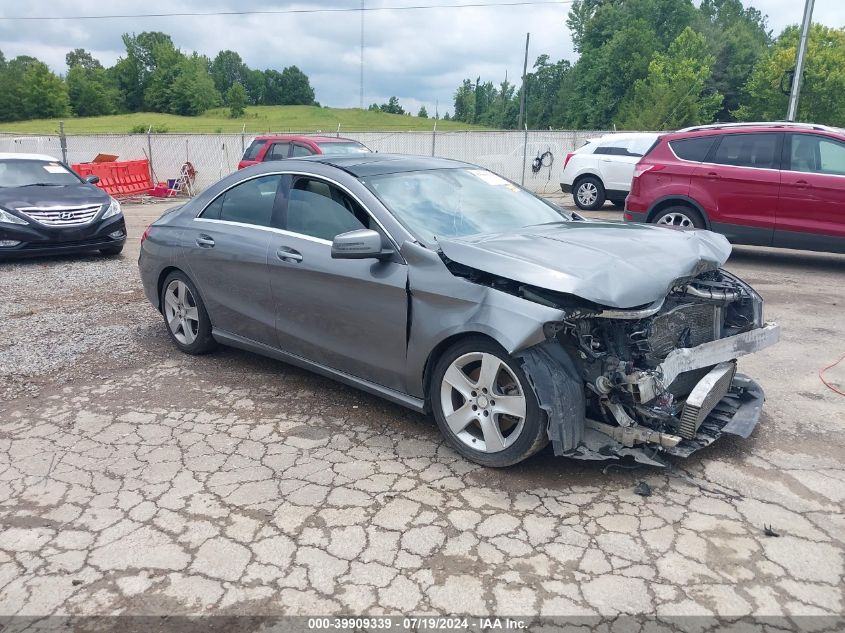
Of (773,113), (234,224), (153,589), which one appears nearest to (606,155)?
(234,224)

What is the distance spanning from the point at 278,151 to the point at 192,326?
10041mm

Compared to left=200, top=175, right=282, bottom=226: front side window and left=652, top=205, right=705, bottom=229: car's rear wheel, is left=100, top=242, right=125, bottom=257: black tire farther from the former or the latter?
left=652, top=205, right=705, bottom=229: car's rear wheel

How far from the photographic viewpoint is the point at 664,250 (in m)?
3.76

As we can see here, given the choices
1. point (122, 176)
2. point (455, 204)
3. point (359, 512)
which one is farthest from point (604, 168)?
point (122, 176)

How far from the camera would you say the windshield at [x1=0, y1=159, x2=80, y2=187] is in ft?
32.6

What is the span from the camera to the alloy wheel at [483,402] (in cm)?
345

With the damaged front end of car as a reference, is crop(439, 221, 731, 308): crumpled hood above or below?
above

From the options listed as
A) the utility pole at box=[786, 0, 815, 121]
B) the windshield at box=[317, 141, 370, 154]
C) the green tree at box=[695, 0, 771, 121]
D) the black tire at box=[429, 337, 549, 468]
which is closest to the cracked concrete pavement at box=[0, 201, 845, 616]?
the black tire at box=[429, 337, 549, 468]

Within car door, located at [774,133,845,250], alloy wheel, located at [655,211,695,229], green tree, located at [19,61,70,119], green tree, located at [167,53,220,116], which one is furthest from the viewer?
green tree, located at [167,53,220,116]

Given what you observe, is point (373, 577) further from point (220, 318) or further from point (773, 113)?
point (773, 113)

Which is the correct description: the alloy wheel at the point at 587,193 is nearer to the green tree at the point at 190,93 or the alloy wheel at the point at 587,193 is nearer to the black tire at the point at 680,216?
the black tire at the point at 680,216

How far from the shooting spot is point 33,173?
33.6ft

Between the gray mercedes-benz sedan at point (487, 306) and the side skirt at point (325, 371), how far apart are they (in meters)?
0.01

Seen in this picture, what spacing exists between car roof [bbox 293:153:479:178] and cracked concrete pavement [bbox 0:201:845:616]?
151cm
